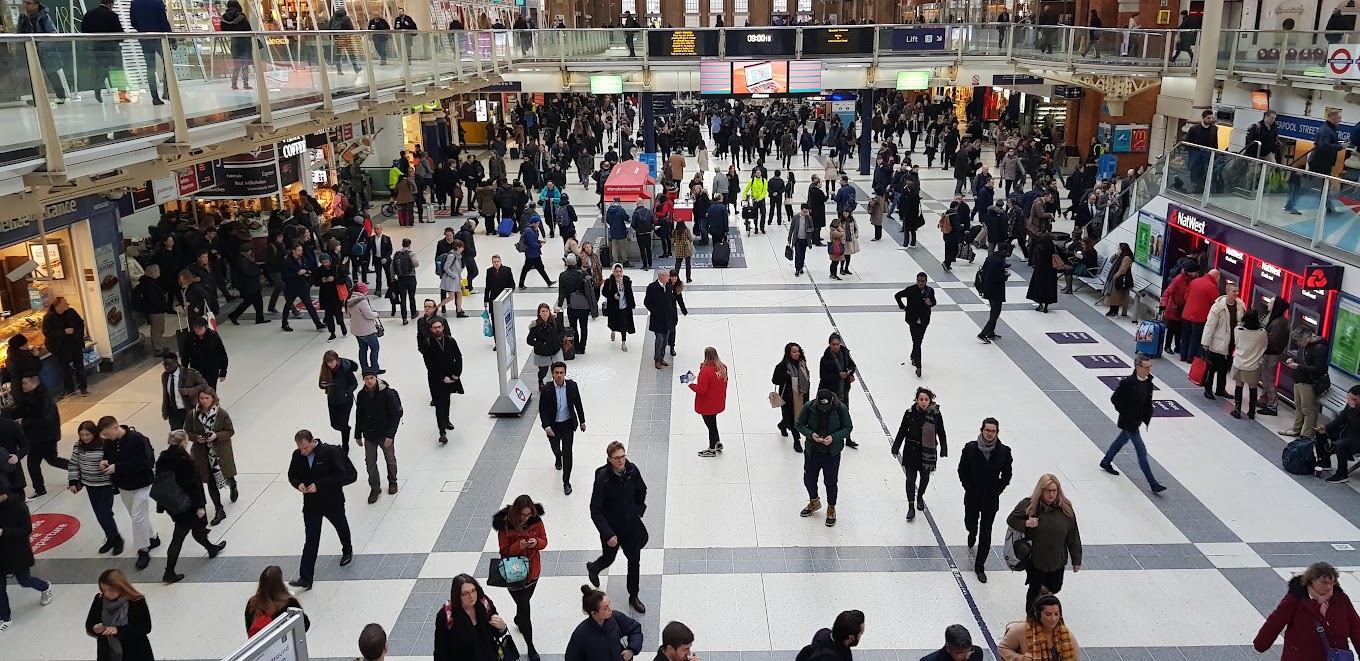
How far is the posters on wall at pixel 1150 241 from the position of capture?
14.9 meters

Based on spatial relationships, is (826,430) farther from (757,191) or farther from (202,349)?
(757,191)

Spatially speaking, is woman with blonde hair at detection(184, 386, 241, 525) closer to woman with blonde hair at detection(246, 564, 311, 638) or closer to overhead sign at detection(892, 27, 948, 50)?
woman with blonde hair at detection(246, 564, 311, 638)

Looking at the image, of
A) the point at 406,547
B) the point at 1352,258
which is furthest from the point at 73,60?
the point at 1352,258

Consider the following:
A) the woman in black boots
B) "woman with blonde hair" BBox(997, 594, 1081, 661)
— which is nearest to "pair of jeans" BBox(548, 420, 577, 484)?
the woman in black boots

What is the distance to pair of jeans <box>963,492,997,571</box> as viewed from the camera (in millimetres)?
7797

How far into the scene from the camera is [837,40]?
27438 millimetres

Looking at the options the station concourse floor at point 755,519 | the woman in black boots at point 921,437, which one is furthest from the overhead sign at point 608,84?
the woman in black boots at point 921,437

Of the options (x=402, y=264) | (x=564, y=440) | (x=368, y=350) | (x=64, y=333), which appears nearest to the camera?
(x=564, y=440)

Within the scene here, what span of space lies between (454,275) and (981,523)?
993 cm

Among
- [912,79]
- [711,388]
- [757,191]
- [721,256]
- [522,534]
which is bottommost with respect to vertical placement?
[721,256]

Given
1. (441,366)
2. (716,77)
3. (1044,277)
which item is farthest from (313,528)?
(716,77)

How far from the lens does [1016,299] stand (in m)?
16.5

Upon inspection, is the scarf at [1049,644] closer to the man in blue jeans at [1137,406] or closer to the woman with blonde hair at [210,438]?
the man in blue jeans at [1137,406]

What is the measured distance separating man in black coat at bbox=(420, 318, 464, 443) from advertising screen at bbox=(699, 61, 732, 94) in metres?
17.9
